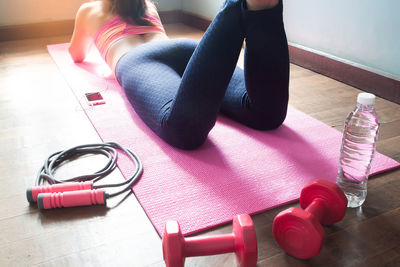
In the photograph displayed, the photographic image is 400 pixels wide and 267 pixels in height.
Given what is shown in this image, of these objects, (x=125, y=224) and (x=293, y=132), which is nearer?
(x=125, y=224)

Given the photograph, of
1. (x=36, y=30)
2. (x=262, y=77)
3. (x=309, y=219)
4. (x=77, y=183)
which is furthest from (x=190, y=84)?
(x=36, y=30)

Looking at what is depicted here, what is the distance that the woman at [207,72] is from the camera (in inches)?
40.8

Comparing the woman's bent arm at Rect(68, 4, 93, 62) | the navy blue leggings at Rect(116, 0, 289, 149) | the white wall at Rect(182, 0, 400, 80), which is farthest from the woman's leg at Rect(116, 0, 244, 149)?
the white wall at Rect(182, 0, 400, 80)

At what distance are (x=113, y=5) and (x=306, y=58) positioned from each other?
3.40 feet

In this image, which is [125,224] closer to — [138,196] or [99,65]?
[138,196]

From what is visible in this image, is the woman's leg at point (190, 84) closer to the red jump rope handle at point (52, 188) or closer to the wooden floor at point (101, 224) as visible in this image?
the wooden floor at point (101, 224)

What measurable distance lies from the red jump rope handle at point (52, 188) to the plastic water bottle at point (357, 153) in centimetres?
68

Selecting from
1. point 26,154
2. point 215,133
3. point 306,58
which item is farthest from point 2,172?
point 306,58

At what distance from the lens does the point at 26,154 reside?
1211mm

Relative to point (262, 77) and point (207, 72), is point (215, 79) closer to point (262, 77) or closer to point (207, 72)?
point (207, 72)

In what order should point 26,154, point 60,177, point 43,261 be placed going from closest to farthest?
1. point 43,261
2. point 60,177
3. point 26,154

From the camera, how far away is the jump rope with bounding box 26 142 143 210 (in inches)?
37.4

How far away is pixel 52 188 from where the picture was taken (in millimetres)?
977

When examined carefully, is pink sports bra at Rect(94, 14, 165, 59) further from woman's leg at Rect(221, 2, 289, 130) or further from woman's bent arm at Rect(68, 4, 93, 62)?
woman's leg at Rect(221, 2, 289, 130)
